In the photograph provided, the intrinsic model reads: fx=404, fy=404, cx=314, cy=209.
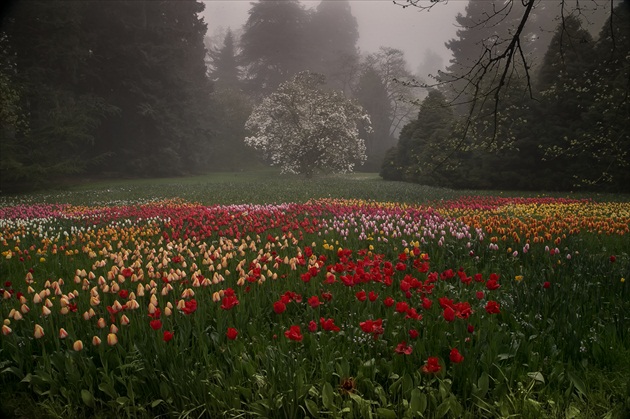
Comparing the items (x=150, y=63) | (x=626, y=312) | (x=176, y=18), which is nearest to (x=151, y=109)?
(x=150, y=63)

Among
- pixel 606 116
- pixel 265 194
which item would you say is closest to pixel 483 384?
pixel 265 194

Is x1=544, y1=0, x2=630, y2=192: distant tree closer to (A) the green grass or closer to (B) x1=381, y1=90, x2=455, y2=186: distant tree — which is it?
(A) the green grass

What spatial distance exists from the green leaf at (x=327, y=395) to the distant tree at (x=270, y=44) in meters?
60.9

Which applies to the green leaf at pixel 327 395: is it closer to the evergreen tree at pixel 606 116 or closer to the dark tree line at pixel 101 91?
the evergreen tree at pixel 606 116

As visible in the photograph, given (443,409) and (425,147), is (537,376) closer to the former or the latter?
(443,409)

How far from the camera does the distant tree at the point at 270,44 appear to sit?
2389 inches

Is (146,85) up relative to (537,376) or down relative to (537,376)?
up

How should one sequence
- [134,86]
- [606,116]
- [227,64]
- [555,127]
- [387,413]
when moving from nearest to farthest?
[387,413] < [606,116] < [555,127] < [134,86] < [227,64]

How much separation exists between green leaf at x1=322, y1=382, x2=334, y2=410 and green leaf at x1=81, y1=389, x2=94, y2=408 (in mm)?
1543

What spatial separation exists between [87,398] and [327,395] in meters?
1.57

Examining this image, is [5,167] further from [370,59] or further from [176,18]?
[370,59]

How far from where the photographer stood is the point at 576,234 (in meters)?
7.01

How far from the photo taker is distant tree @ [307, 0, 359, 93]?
6894cm

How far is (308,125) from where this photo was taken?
33594mm
